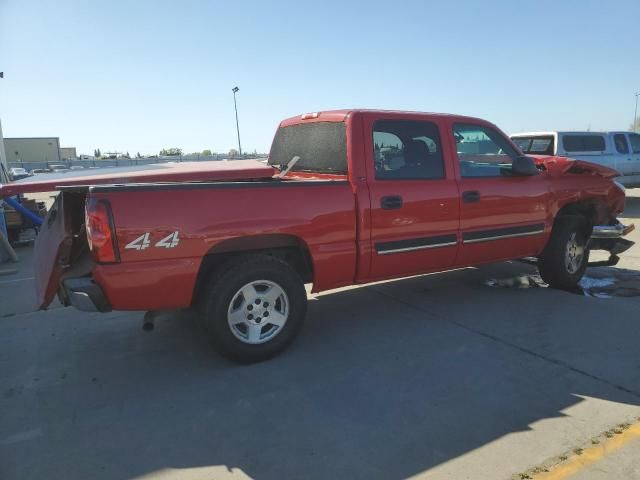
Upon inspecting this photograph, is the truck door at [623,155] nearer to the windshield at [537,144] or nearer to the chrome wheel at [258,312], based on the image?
the windshield at [537,144]

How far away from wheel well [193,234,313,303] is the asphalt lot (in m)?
0.73

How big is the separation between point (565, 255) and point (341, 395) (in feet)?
11.6

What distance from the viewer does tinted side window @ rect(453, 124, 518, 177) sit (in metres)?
4.72

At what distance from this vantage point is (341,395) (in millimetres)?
3262

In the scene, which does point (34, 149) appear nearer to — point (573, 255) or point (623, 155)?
point (623, 155)

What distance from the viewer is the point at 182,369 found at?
373 cm

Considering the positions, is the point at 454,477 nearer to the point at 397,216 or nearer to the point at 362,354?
the point at 362,354

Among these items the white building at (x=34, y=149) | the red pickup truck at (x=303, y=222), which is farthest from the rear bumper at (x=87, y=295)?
the white building at (x=34, y=149)

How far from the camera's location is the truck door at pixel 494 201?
467cm

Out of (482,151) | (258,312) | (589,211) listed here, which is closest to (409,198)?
(482,151)

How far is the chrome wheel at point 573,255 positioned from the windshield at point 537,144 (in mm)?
6375

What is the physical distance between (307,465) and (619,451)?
1702 mm

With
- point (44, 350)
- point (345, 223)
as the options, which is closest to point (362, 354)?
point (345, 223)

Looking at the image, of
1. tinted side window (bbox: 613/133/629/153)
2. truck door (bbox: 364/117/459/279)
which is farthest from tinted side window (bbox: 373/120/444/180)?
tinted side window (bbox: 613/133/629/153)
